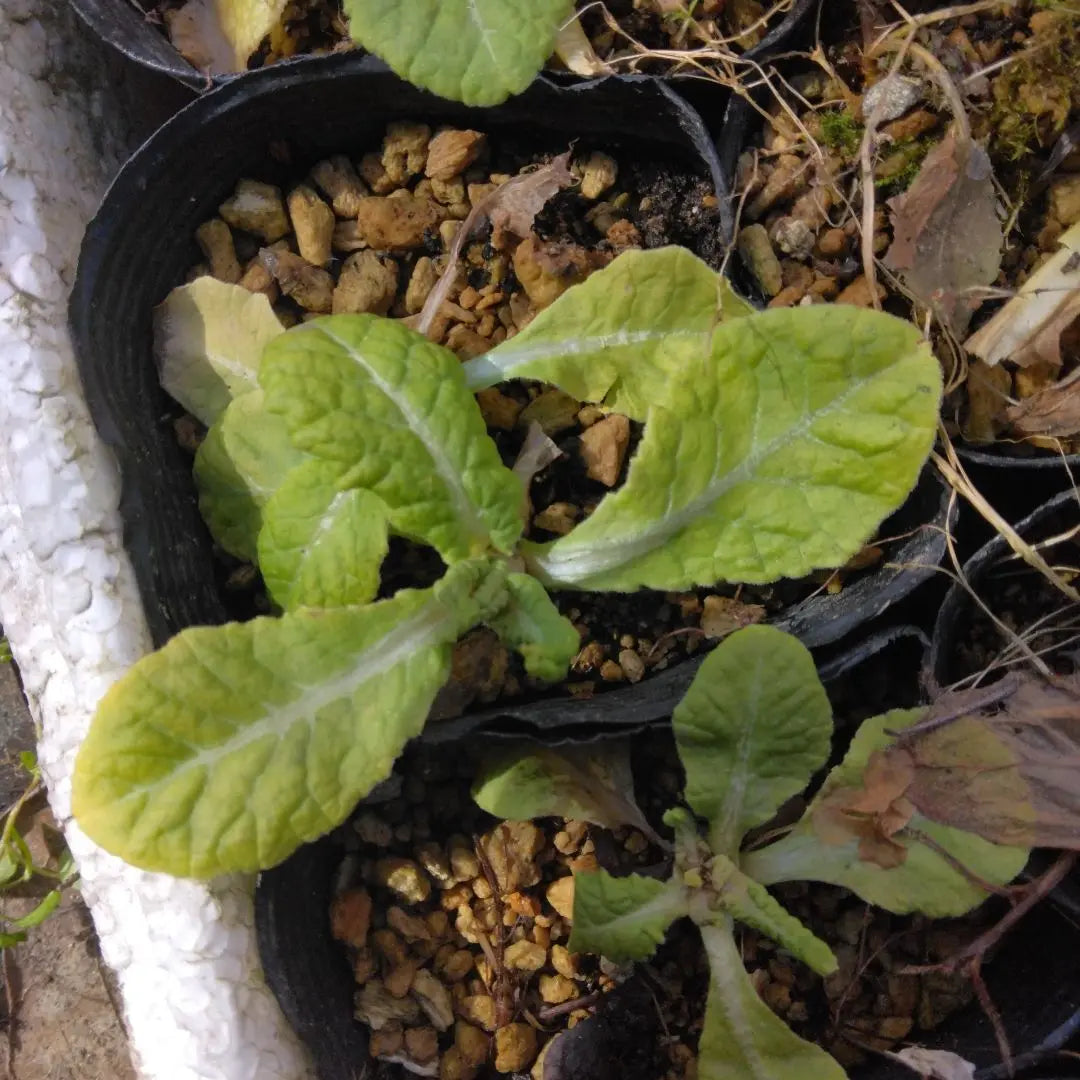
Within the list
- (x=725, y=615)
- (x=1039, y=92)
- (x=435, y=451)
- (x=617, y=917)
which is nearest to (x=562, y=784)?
(x=617, y=917)

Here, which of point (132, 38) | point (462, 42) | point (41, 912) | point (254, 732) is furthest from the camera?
point (41, 912)

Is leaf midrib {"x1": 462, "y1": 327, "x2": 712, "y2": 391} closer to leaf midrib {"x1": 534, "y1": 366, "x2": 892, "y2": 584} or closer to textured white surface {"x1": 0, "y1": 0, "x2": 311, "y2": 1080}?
leaf midrib {"x1": 534, "y1": 366, "x2": 892, "y2": 584}

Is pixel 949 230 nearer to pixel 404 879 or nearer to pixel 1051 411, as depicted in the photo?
pixel 1051 411

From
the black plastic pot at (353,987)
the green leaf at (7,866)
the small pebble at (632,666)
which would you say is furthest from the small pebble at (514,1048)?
the green leaf at (7,866)

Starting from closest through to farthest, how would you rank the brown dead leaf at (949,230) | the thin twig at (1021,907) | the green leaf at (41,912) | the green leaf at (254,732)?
the green leaf at (254,732) < the thin twig at (1021,907) < the brown dead leaf at (949,230) < the green leaf at (41,912)

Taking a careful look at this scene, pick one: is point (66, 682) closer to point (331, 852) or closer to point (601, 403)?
point (331, 852)

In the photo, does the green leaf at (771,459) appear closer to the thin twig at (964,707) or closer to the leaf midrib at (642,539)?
the leaf midrib at (642,539)
